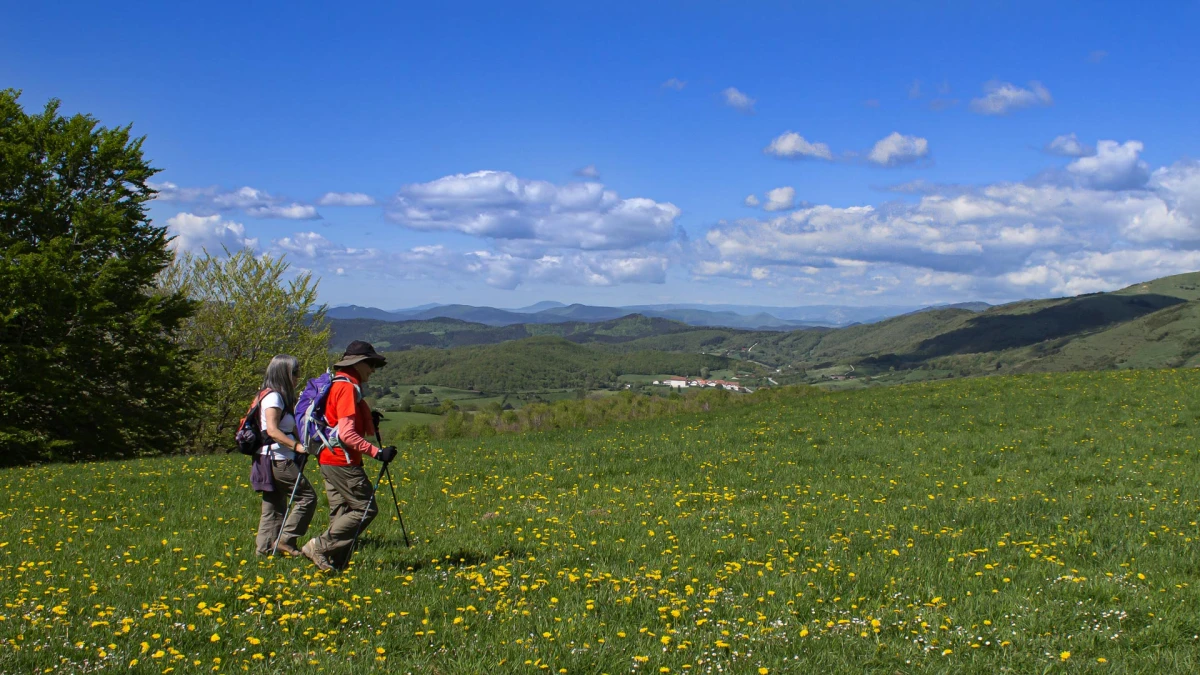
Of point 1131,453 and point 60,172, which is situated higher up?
point 60,172

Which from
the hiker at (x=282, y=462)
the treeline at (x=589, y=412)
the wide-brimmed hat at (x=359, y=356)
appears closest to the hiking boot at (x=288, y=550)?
the hiker at (x=282, y=462)

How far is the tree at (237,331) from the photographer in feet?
131

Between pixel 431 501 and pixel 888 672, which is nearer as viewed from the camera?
pixel 888 672

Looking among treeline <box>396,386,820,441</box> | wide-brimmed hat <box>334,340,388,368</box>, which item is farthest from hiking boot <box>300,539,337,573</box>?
treeline <box>396,386,820,441</box>

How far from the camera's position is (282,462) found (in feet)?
29.6

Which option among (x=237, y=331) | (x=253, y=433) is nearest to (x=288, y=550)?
(x=253, y=433)

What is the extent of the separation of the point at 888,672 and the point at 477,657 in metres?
3.10

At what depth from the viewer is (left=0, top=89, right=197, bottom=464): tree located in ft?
87.0

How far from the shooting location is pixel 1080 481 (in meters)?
15.0

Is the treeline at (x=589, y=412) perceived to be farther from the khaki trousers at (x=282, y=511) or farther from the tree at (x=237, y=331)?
the khaki trousers at (x=282, y=511)

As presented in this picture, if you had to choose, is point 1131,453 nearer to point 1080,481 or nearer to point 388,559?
point 1080,481

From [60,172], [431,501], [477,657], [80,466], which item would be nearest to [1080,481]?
[431,501]

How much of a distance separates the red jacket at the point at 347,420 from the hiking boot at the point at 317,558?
3.42 feet

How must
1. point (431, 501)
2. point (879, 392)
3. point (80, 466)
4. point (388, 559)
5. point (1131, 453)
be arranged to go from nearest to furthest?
1. point (388, 559)
2. point (431, 501)
3. point (1131, 453)
4. point (80, 466)
5. point (879, 392)
